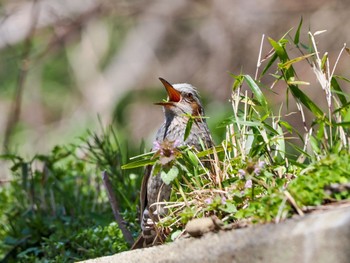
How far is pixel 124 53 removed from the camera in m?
11.9

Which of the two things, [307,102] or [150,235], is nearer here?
[307,102]

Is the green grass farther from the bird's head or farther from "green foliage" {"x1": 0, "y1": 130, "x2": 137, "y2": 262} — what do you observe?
the bird's head

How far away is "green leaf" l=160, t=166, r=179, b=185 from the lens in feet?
11.9

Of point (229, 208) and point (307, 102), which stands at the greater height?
point (307, 102)

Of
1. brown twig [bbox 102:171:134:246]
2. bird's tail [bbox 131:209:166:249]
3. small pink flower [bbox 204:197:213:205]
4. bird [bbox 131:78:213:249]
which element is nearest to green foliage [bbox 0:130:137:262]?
brown twig [bbox 102:171:134:246]

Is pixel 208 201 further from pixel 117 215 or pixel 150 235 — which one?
pixel 117 215

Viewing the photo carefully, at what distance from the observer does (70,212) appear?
590 cm

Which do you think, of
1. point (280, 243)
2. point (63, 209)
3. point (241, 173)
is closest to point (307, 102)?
point (241, 173)

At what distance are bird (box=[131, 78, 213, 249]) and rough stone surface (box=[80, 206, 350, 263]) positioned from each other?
60 cm

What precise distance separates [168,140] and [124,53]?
7719 millimetres

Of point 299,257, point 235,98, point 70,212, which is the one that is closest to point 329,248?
point 299,257

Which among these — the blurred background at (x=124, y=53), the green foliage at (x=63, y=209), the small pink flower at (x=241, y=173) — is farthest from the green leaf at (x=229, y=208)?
the blurred background at (x=124, y=53)

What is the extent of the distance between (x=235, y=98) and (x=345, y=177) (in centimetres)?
90

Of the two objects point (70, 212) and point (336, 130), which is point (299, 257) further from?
point (70, 212)
